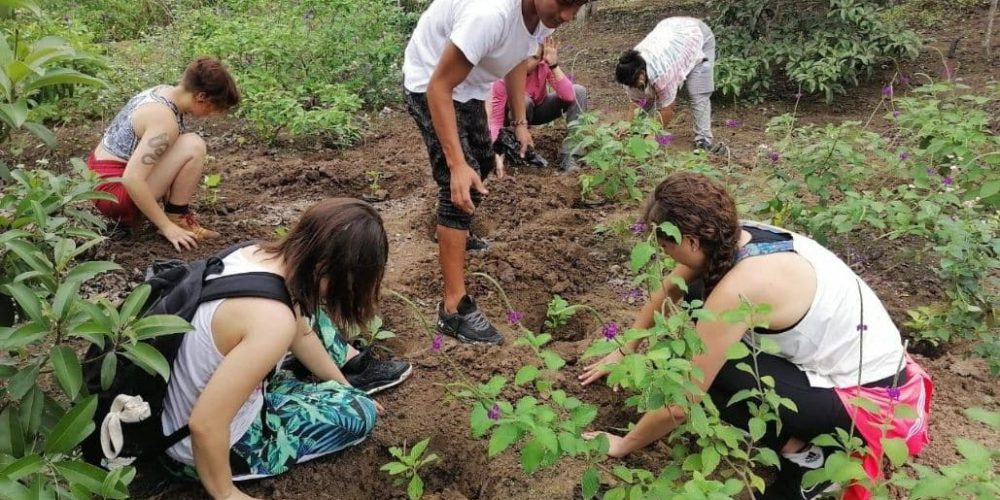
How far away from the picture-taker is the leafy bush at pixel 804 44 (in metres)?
5.22

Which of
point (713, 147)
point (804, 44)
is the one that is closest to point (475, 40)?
point (713, 147)

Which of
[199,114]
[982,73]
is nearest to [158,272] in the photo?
[199,114]

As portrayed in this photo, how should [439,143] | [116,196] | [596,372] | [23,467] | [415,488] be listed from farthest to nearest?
[116,196]
[439,143]
[596,372]
[415,488]
[23,467]

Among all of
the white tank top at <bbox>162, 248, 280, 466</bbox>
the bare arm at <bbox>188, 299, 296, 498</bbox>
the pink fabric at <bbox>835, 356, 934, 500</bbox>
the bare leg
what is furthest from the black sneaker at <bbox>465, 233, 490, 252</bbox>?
the pink fabric at <bbox>835, 356, 934, 500</bbox>

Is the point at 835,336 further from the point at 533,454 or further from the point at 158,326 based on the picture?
the point at 158,326

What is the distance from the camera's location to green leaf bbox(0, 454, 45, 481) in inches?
48.6

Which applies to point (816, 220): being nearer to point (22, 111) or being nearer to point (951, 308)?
point (951, 308)

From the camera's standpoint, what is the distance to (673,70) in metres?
4.58

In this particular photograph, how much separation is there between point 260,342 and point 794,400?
140cm

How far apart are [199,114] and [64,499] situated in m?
2.17

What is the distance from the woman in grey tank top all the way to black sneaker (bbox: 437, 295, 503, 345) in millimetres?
1415

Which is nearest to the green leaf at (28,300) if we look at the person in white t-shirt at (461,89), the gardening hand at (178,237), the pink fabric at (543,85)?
the person in white t-shirt at (461,89)

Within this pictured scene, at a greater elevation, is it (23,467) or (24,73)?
(24,73)

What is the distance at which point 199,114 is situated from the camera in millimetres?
3139
